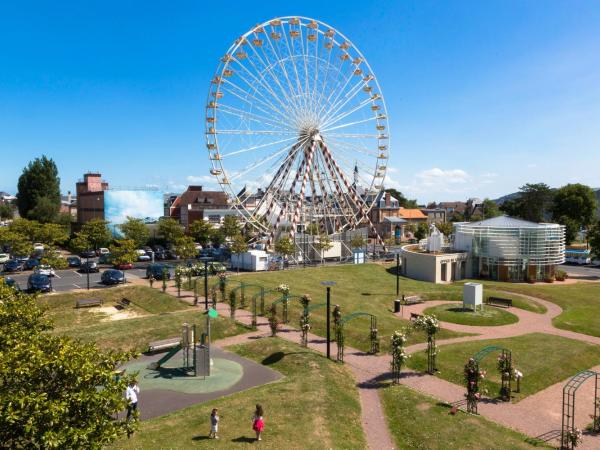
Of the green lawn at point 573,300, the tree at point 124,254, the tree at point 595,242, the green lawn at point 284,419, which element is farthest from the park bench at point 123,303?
the tree at point 595,242

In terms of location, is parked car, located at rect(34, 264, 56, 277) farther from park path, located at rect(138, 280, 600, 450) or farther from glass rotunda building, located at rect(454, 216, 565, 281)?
glass rotunda building, located at rect(454, 216, 565, 281)

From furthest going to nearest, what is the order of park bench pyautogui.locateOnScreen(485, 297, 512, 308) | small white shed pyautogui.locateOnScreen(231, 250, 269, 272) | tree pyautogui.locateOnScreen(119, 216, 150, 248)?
1. tree pyautogui.locateOnScreen(119, 216, 150, 248)
2. small white shed pyautogui.locateOnScreen(231, 250, 269, 272)
3. park bench pyautogui.locateOnScreen(485, 297, 512, 308)

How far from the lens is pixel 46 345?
11.5 meters

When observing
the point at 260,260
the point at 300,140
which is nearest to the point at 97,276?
the point at 260,260

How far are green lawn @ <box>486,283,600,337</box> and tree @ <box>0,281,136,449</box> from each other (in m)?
31.5

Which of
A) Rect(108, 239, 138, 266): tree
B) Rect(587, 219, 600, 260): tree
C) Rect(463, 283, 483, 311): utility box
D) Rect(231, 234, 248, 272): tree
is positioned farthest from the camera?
Rect(587, 219, 600, 260): tree

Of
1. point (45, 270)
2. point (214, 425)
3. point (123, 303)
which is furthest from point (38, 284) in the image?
point (214, 425)

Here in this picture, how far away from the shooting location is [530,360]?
24.5 metres

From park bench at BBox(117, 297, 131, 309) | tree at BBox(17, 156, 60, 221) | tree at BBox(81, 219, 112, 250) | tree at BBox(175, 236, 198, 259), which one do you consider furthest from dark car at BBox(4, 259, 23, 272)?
tree at BBox(17, 156, 60, 221)

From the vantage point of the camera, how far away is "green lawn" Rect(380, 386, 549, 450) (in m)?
16.2

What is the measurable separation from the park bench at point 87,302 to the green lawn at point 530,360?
27.0 meters

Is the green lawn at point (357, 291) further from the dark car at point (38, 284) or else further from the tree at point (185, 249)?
the dark car at point (38, 284)

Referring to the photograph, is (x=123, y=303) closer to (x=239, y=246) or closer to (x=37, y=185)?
(x=239, y=246)

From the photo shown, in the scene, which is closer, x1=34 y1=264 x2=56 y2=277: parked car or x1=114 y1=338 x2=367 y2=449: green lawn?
x1=114 y1=338 x2=367 y2=449: green lawn
